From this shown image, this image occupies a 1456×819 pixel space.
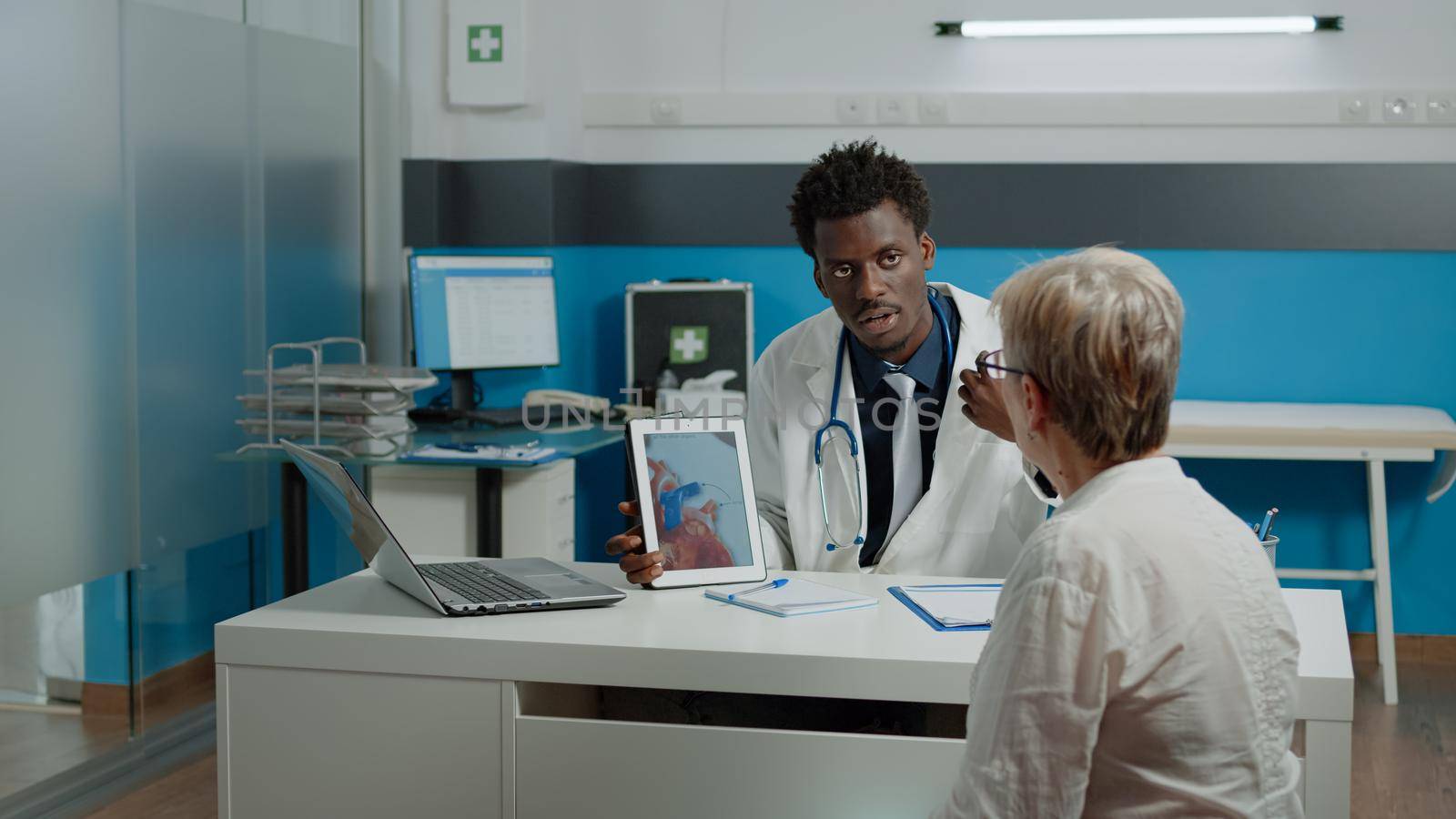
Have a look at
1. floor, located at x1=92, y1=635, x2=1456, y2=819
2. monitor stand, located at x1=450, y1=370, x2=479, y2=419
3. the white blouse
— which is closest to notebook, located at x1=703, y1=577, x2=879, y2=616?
the white blouse

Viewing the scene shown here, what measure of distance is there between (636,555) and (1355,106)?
3158 millimetres

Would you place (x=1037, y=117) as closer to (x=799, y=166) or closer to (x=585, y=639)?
(x=799, y=166)

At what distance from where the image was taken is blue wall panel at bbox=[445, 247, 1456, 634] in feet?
12.8

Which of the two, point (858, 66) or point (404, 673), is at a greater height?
point (858, 66)

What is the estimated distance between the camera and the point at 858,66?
13.7 ft

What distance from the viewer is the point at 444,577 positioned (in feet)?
5.56

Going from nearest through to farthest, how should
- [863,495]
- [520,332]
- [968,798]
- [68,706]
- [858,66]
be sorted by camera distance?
[968,798] < [863,495] < [68,706] < [520,332] < [858,66]

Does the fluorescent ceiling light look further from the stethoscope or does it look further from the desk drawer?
the desk drawer

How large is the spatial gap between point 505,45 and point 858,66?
113 centimetres

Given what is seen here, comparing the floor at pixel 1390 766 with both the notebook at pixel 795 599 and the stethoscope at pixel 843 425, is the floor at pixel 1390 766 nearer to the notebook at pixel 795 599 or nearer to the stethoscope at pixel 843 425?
the stethoscope at pixel 843 425

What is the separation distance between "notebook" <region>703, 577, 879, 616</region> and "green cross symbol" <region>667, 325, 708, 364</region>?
7.98 ft

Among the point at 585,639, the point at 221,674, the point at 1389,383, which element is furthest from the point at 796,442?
the point at 1389,383

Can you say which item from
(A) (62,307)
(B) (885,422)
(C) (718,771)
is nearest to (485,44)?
(A) (62,307)

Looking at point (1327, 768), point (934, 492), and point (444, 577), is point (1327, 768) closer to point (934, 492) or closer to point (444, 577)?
point (934, 492)
